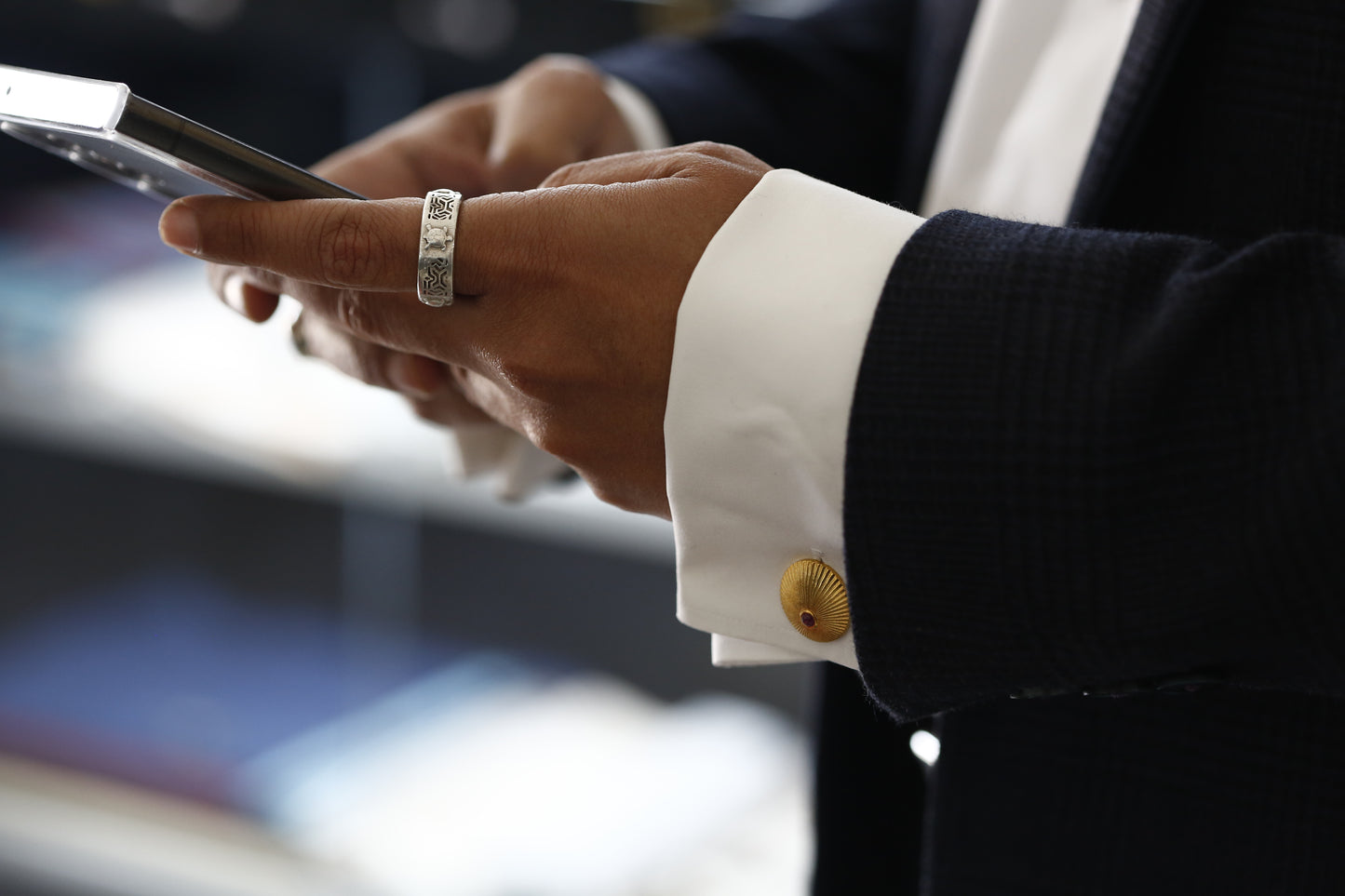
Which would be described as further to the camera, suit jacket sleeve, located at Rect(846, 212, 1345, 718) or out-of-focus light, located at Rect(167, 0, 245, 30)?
out-of-focus light, located at Rect(167, 0, 245, 30)

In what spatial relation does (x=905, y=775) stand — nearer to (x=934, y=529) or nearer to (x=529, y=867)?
(x=934, y=529)

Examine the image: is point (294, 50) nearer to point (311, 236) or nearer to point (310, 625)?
point (310, 625)

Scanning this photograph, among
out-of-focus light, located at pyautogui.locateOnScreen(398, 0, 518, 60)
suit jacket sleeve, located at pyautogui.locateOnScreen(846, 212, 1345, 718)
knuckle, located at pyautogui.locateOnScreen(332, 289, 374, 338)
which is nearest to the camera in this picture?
suit jacket sleeve, located at pyautogui.locateOnScreen(846, 212, 1345, 718)

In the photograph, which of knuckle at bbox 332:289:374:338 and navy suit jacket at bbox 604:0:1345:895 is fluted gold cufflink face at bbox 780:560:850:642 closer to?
navy suit jacket at bbox 604:0:1345:895

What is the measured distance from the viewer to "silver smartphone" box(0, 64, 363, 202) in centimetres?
35

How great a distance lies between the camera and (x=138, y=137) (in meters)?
0.35

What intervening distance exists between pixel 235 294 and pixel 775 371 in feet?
0.93

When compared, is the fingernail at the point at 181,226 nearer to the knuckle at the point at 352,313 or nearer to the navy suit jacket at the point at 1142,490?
the knuckle at the point at 352,313

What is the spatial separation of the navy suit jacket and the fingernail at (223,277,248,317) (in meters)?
0.31

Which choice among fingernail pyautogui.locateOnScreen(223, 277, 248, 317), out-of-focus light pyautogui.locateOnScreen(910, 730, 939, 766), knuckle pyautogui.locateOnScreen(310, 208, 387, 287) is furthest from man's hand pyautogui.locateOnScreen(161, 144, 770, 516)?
out-of-focus light pyautogui.locateOnScreen(910, 730, 939, 766)

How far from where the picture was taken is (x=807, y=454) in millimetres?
362

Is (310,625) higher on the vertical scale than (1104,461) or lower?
higher

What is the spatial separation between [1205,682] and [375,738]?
104 cm

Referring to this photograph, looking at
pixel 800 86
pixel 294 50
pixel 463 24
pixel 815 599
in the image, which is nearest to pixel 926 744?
pixel 815 599
